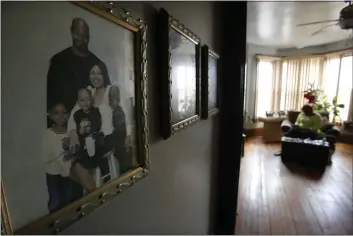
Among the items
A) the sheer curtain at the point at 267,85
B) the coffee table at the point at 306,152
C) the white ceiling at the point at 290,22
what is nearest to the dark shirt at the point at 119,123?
the white ceiling at the point at 290,22

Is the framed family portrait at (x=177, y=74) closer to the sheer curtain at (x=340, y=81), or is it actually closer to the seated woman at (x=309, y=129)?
the seated woman at (x=309, y=129)

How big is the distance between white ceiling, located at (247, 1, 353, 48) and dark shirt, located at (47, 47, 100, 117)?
308cm

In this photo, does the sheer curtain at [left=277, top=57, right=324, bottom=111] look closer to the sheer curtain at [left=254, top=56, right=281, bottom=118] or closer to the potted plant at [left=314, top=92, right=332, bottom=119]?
the sheer curtain at [left=254, top=56, right=281, bottom=118]

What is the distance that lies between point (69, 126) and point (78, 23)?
0.77 ft

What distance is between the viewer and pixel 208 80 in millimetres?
1534

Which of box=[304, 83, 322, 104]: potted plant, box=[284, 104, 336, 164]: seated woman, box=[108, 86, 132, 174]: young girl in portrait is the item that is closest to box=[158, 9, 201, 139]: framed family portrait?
box=[108, 86, 132, 174]: young girl in portrait

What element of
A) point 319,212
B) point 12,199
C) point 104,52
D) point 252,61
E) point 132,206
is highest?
point 252,61

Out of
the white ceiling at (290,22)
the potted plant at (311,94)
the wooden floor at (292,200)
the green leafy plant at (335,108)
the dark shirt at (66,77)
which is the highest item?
the white ceiling at (290,22)

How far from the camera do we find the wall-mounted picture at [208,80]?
56.2 inches

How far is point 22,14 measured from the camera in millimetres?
414

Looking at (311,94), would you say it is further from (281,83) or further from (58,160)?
(58,160)

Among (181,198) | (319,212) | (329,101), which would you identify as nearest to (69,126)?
(181,198)

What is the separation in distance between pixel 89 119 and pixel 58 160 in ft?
0.39

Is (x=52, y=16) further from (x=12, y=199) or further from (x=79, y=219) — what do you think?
(x=79, y=219)
